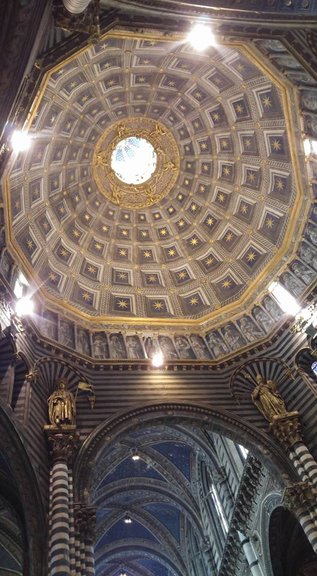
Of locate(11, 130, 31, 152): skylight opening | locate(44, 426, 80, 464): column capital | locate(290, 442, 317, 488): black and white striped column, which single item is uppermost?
locate(11, 130, 31, 152): skylight opening

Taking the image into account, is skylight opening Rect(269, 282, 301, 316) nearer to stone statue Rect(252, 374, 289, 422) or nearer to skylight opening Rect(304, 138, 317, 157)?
stone statue Rect(252, 374, 289, 422)

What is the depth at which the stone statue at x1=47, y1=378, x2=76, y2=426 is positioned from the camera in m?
16.1

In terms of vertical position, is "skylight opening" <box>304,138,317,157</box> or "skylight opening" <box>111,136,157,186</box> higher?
"skylight opening" <box>111,136,157,186</box>

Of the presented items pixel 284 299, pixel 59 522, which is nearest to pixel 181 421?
pixel 59 522

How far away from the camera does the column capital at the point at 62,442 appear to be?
49.3 feet

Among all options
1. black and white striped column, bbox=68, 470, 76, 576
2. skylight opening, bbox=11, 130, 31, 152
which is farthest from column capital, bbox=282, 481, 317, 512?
skylight opening, bbox=11, 130, 31, 152

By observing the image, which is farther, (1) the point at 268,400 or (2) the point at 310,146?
(2) the point at 310,146

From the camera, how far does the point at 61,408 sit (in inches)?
647

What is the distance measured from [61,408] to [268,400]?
7.95m

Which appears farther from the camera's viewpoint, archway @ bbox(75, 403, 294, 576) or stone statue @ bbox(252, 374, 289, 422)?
archway @ bbox(75, 403, 294, 576)

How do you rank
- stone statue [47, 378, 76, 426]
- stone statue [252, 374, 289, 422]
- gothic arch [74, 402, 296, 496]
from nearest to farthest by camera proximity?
stone statue [47, 378, 76, 426] < gothic arch [74, 402, 296, 496] < stone statue [252, 374, 289, 422]

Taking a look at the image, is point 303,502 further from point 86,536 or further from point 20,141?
point 20,141

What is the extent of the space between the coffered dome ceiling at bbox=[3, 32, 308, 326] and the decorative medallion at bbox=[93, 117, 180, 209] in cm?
8

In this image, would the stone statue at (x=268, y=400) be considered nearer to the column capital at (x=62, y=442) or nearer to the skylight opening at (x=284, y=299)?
the skylight opening at (x=284, y=299)
